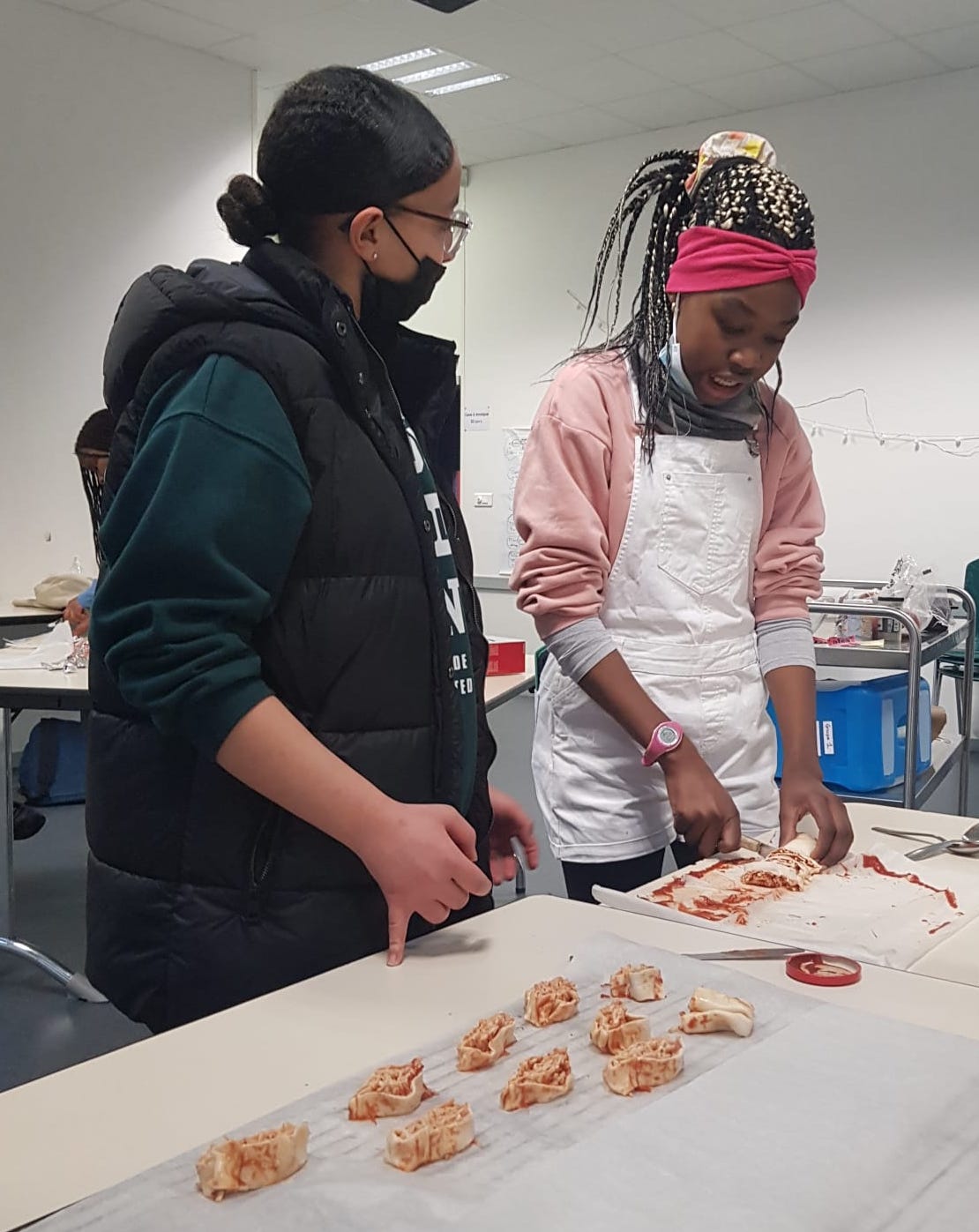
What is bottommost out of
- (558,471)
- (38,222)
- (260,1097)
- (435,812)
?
(260,1097)

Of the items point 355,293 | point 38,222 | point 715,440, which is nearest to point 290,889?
point 355,293

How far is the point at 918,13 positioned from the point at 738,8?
0.68 m

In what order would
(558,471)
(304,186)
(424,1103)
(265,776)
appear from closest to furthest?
1. (424,1103)
2. (265,776)
3. (304,186)
4. (558,471)

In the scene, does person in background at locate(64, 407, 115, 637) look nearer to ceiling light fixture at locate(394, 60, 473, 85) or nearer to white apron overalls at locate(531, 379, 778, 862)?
white apron overalls at locate(531, 379, 778, 862)

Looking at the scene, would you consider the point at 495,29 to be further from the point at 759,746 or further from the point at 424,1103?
the point at 424,1103

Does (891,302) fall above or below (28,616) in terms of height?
above

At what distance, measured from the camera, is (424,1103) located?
2.40 feet

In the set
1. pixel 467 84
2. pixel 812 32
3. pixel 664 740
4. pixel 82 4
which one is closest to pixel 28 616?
pixel 82 4

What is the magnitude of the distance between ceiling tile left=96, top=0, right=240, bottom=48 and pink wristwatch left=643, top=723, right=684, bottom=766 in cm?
435

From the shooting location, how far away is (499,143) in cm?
647

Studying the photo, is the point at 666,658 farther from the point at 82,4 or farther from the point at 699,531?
the point at 82,4

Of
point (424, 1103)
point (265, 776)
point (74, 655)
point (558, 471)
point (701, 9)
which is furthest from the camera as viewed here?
point (701, 9)

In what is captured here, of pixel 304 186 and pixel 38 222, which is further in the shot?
pixel 38 222

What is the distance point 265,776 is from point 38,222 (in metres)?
4.50
